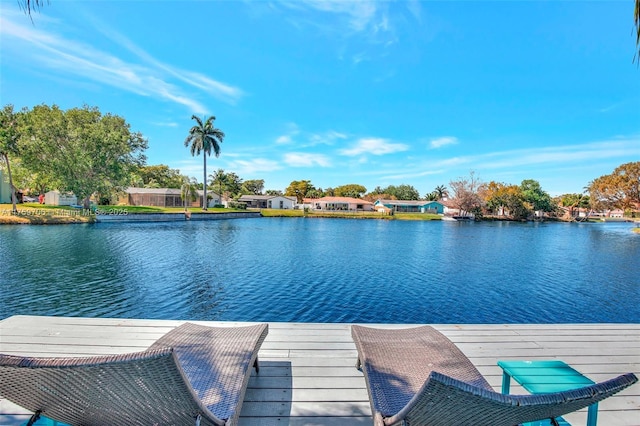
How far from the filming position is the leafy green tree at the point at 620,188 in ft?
159

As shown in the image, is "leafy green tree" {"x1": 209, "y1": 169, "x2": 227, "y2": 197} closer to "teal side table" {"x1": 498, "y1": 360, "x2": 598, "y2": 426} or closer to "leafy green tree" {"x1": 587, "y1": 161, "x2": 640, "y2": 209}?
"teal side table" {"x1": 498, "y1": 360, "x2": 598, "y2": 426}

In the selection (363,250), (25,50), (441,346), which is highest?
(25,50)

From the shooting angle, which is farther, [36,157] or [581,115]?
[581,115]

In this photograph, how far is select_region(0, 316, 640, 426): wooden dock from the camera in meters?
2.23

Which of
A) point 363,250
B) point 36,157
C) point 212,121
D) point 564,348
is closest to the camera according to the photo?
point 564,348

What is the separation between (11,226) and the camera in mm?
22922

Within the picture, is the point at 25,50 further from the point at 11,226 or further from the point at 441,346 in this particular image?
the point at 441,346

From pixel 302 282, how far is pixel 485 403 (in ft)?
34.7

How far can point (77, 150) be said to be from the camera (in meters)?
28.2

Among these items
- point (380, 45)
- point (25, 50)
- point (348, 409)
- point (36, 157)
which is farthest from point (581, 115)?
point (36, 157)

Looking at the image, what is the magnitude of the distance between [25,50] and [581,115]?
184 feet

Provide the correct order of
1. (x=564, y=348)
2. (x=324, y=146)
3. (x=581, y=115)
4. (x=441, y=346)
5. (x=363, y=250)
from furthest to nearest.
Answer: (x=324, y=146) → (x=581, y=115) → (x=363, y=250) → (x=564, y=348) → (x=441, y=346)

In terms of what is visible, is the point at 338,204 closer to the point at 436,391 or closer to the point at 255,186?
the point at 255,186

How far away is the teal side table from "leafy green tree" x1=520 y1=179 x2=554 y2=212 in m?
74.4
